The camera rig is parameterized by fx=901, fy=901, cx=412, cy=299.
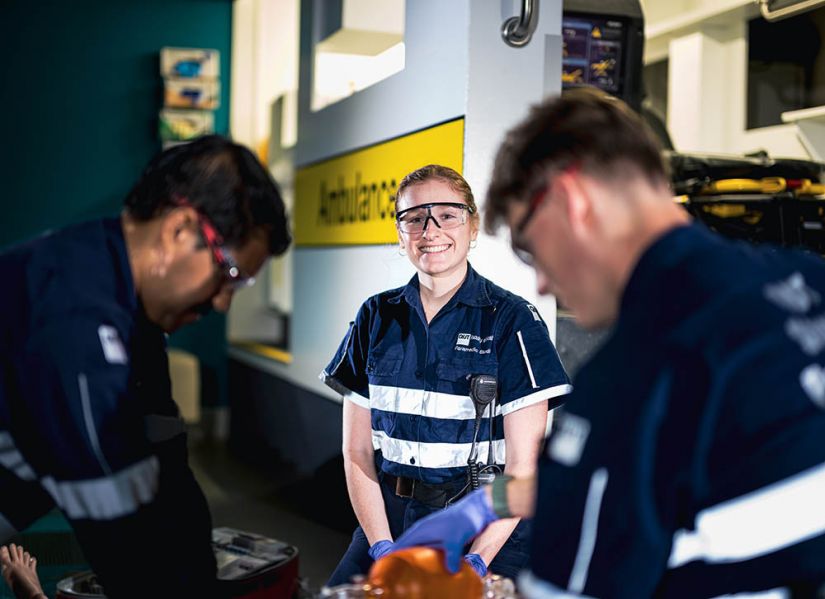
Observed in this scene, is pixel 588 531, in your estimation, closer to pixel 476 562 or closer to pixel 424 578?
pixel 424 578

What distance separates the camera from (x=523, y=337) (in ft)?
7.06

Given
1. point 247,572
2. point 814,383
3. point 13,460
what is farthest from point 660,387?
point 247,572

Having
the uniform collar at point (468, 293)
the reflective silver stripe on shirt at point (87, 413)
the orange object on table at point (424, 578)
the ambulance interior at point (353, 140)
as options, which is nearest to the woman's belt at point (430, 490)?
the uniform collar at point (468, 293)

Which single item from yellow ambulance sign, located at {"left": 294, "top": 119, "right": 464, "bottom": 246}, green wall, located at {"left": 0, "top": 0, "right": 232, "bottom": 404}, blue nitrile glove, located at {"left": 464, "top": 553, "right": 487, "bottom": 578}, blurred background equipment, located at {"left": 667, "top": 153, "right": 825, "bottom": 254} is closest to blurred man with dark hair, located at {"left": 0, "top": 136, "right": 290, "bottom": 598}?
blue nitrile glove, located at {"left": 464, "top": 553, "right": 487, "bottom": 578}

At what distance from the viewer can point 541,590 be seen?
3.38 ft

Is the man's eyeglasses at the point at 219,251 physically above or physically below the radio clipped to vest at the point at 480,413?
above

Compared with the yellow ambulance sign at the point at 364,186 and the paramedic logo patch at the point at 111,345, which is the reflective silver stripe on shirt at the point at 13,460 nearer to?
the paramedic logo patch at the point at 111,345

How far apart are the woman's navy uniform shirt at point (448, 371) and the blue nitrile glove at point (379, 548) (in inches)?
6.6

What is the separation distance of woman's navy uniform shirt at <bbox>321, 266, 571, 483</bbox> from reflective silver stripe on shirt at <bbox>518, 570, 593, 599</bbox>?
3.47 feet

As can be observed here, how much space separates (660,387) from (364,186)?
262 centimetres

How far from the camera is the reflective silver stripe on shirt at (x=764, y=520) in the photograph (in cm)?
99

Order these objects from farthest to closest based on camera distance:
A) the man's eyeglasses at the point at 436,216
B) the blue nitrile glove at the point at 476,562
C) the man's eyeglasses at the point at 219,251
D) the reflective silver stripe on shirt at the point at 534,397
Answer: the man's eyeglasses at the point at 436,216
the reflective silver stripe on shirt at the point at 534,397
the blue nitrile glove at the point at 476,562
the man's eyeglasses at the point at 219,251

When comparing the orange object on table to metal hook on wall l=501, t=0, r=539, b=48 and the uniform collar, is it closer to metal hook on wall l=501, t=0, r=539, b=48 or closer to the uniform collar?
the uniform collar

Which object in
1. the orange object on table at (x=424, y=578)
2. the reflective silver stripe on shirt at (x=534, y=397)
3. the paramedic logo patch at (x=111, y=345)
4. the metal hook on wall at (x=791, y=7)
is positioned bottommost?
the orange object on table at (x=424, y=578)
